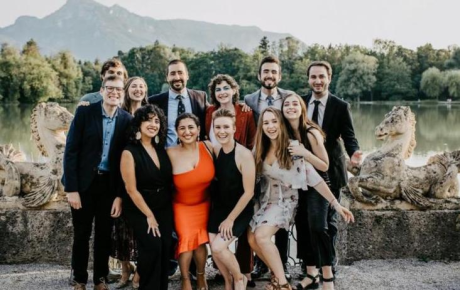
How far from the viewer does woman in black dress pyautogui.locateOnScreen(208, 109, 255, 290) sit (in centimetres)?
352

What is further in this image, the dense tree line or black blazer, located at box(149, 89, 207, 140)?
the dense tree line

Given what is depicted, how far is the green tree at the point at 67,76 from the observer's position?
4353 cm

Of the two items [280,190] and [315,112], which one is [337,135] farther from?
[280,190]

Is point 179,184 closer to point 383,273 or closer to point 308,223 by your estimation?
point 308,223

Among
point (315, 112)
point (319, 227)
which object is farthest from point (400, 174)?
point (319, 227)

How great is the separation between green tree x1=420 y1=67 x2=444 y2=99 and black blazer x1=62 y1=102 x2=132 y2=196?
41706 millimetres

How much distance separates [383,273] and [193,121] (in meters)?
2.18

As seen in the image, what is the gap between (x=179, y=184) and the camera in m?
3.51

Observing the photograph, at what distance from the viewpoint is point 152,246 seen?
3.48 m

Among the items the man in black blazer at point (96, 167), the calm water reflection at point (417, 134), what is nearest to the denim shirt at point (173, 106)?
the man in black blazer at point (96, 167)

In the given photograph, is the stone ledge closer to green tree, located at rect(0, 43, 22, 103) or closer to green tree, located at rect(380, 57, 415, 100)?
green tree, located at rect(0, 43, 22, 103)

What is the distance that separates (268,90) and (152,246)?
1.54 metres

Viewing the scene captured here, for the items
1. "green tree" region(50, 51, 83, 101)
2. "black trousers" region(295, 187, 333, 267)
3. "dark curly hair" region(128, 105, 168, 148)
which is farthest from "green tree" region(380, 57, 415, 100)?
"dark curly hair" region(128, 105, 168, 148)

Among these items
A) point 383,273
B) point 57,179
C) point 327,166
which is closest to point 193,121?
point 327,166
